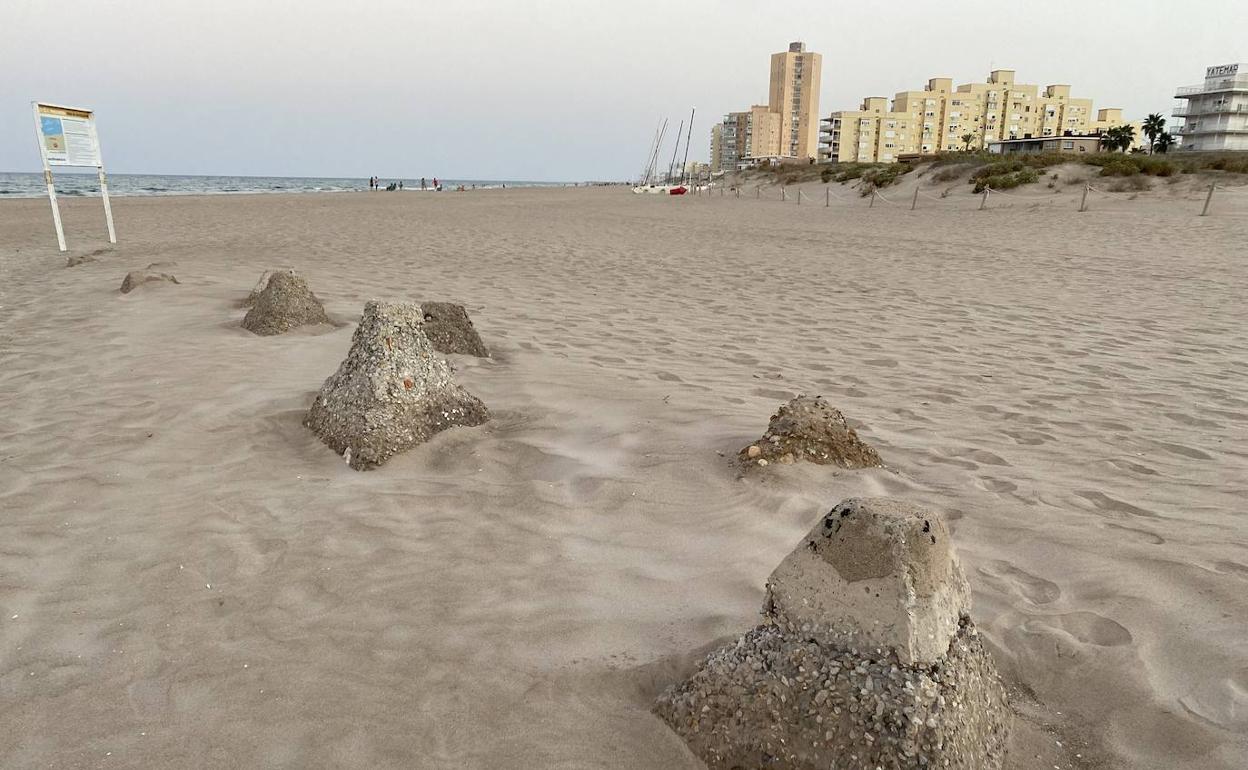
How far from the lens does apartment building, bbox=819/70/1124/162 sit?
3521 inches

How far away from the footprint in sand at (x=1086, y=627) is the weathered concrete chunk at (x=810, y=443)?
120 cm

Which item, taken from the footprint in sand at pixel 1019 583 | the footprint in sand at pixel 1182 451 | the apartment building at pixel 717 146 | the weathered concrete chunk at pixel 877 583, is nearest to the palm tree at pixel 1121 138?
the footprint in sand at pixel 1182 451

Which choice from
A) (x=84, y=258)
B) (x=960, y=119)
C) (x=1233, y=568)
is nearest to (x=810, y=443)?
(x=1233, y=568)

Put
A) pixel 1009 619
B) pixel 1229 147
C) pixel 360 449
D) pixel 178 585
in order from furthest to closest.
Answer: pixel 1229 147 → pixel 360 449 → pixel 178 585 → pixel 1009 619

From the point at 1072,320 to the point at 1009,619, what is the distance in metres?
5.89

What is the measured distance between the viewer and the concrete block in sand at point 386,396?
354cm

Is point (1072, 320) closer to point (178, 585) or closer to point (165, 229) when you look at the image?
point (178, 585)

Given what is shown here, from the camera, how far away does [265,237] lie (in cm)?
1491

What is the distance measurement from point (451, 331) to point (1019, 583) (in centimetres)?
399

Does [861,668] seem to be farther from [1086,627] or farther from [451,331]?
[451,331]

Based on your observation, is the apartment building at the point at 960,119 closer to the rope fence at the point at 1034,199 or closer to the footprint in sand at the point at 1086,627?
the rope fence at the point at 1034,199

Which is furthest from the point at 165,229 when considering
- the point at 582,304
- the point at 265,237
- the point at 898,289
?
the point at 898,289

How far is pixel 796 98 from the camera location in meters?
124

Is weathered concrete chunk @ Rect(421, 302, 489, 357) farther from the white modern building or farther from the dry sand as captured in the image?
the white modern building
